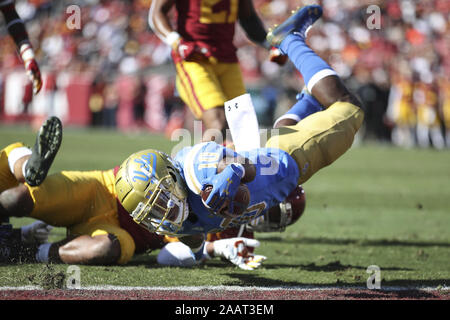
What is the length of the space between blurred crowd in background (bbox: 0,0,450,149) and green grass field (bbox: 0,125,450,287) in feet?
23.7

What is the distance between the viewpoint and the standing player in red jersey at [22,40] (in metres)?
5.39

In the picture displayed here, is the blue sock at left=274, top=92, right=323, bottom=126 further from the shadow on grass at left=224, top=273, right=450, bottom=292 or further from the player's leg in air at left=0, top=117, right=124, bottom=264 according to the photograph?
the player's leg in air at left=0, top=117, right=124, bottom=264

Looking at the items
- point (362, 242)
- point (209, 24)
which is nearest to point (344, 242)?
point (362, 242)

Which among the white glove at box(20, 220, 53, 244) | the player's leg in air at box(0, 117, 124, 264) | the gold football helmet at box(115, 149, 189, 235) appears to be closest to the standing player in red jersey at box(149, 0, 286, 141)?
the player's leg in air at box(0, 117, 124, 264)

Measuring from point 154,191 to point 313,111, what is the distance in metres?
1.83

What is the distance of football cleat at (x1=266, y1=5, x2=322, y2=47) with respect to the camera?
4757mm

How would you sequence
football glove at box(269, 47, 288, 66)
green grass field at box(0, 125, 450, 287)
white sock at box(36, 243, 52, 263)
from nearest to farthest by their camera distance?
green grass field at box(0, 125, 450, 287), white sock at box(36, 243, 52, 263), football glove at box(269, 47, 288, 66)

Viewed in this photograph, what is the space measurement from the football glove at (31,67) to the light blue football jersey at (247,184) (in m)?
2.09

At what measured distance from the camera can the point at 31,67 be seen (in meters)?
5.41

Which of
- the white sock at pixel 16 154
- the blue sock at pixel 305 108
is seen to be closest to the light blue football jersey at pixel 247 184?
the blue sock at pixel 305 108

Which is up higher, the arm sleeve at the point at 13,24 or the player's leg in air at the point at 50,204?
the arm sleeve at the point at 13,24

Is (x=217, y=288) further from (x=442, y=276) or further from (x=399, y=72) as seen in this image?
(x=399, y=72)

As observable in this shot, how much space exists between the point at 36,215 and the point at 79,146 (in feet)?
32.8

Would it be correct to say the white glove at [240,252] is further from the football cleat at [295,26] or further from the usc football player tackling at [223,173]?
the football cleat at [295,26]
